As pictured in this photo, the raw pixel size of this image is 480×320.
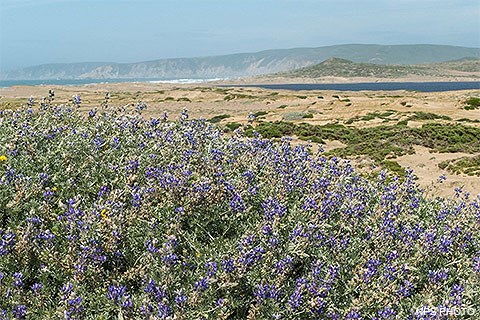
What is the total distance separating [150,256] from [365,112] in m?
39.0

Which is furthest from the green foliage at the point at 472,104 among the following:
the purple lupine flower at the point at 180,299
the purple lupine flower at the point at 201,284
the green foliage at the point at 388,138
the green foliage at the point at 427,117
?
the purple lupine flower at the point at 180,299

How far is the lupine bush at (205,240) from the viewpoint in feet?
11.1

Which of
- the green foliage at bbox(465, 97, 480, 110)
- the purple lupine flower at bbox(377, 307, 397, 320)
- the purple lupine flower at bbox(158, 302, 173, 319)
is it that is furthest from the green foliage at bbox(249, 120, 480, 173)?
the purple lupine flower at bbox(158, 302, 173, 319)

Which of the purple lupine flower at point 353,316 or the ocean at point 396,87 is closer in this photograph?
the purple lupine flower at point 353,316

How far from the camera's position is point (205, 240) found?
4242 millimetres

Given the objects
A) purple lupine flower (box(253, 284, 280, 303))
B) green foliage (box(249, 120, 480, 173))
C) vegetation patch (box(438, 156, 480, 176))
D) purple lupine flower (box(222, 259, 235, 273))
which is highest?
purple lupine flower (box(222, 259, 235, 273))

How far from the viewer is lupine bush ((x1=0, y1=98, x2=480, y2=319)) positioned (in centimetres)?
338

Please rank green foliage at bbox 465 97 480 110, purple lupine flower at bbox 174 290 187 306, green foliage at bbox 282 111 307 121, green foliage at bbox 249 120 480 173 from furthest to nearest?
1. green foliage at bbox 465 97 480 110
2. green foliage at bbox 282 111 307 121
3. green foliage at bbox 249 120 480 173
4. purple lupine flower at bbox 174 290 187 306

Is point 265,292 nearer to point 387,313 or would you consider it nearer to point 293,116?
point 387,313

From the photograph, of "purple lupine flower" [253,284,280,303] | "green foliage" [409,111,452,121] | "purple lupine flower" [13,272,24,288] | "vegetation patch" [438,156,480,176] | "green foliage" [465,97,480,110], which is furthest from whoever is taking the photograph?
"green foliage" [465,97,480,110]

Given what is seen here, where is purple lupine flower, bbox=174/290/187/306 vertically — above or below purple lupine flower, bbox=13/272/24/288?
below

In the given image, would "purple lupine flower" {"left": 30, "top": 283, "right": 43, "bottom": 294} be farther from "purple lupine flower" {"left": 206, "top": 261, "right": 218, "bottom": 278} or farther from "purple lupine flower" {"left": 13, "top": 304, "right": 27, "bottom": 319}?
"purple lupine flower" {"left": 206, "top": 261, "right": 218, "bottom": 278}

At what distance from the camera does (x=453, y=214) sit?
5.34 m

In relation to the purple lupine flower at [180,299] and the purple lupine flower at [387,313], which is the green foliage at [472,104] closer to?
the purple lupine flower at [387,313]
